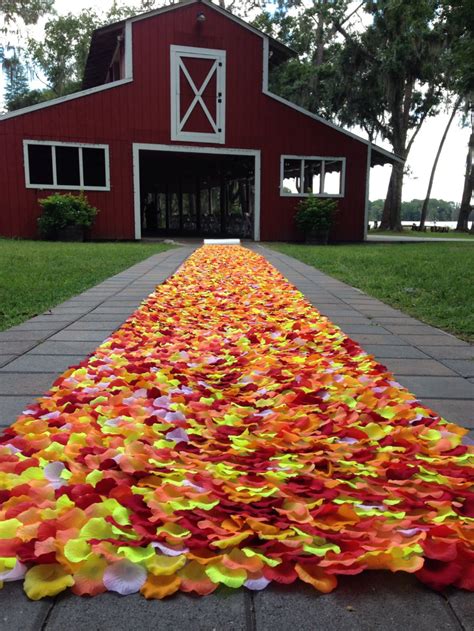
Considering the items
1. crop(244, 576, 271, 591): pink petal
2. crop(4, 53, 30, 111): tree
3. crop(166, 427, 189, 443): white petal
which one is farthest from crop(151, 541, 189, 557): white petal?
crop(4, 53, 30, 111): tree

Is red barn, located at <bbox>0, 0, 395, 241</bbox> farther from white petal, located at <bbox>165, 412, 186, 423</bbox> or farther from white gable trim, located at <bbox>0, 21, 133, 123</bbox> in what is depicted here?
white petal, located at <bbox>165, 412, 186, 423</bbox>

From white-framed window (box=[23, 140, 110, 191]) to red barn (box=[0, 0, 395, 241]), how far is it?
0.03 metres

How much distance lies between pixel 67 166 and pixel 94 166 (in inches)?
26.6

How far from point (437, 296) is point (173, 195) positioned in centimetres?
2142

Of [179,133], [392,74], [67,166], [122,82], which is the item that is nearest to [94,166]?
[67,166]

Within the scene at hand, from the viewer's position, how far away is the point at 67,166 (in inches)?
540

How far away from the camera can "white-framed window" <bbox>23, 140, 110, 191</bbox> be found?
527 inches

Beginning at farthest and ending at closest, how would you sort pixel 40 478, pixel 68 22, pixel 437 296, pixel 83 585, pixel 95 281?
pixel 68 22 → pixel 95 281 → pixel 437 296 → pixel 40 478 → pixel 83 585

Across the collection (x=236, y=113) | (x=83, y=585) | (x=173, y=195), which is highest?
(x=236, y=113)

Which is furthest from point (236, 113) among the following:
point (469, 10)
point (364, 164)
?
point (469, 10)

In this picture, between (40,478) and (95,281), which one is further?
(95,281)

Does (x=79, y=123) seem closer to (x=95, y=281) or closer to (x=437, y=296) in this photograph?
(x=95, y=281)

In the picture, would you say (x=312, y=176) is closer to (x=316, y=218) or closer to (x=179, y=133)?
(x=316, y=218)

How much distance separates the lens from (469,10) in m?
8.18
